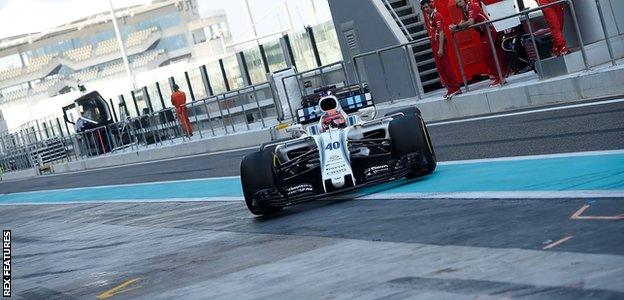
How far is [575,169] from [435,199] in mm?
→ 1372

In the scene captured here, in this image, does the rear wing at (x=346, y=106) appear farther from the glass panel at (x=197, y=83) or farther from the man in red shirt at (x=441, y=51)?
the glass panel at (x=197, y=83)

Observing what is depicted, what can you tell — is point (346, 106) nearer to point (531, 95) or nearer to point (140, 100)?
point (531, 95)

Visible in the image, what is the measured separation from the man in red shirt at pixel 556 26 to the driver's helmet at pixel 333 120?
6.97 metres

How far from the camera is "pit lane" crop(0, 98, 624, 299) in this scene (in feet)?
26.0

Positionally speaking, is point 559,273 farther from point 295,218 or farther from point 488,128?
point 488,128

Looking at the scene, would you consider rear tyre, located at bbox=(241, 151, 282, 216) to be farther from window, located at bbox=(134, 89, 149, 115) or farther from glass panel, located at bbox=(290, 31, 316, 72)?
window, located at bbox=(134, 89, 149, 115)

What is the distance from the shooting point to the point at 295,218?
13844 mm

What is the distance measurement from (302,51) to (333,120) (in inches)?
955

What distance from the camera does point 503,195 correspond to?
11477 mm

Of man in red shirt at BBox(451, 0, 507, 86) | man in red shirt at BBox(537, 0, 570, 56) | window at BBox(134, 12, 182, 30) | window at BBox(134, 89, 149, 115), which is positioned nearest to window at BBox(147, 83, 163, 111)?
window at BBox(134, 89, 149, 115)

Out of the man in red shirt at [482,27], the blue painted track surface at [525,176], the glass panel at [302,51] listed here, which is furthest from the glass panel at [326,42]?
the blue painted track surface at [525,176]

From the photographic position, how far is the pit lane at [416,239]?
7.94 m

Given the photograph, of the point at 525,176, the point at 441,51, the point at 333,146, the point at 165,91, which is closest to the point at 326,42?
the point at 441,51

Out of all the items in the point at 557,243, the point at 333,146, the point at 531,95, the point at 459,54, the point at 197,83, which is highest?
the point at 197,83
